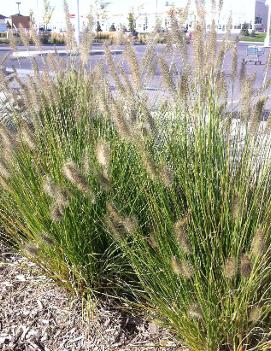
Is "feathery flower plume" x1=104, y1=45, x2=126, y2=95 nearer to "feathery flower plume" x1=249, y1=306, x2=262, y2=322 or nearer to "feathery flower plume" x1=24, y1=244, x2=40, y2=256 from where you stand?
"feathery flower plume" x1=24, y1=244, x2=40, y2=256

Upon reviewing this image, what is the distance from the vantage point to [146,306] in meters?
2.73

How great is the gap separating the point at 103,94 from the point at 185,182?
869mm

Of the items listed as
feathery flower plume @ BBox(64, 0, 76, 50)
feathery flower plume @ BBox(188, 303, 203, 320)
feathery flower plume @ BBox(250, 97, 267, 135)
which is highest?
feathery flower plume @ BBox(64, 0, 76, 50)

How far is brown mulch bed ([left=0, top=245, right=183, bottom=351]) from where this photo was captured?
101 inches

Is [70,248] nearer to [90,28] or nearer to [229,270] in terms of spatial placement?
[229,270]

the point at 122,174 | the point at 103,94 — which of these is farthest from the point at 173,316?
the point at 103,94

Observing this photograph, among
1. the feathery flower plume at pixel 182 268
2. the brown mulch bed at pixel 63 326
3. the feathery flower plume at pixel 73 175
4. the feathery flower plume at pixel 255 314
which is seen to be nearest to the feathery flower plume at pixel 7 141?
the feathery flower plume at pixel 73 175

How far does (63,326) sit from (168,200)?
0.80m

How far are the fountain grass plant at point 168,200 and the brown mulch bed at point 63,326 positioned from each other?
0.10 meters

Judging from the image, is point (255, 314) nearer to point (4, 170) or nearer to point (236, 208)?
point (236, 208)

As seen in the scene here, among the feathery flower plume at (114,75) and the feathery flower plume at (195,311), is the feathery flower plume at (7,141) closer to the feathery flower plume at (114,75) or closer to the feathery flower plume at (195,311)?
the feathery flower plume at (114,75)

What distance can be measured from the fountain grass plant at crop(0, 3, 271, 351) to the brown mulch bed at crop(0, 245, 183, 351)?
0.32ft

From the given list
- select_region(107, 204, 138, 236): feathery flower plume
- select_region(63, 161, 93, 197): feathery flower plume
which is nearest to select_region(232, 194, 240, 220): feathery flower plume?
select_region(107, 204, 138, 236): feathery flower plume

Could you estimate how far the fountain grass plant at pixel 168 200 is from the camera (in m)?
2.16
